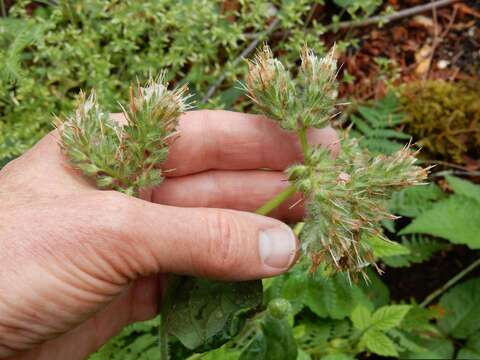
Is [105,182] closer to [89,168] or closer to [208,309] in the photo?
[89,168]

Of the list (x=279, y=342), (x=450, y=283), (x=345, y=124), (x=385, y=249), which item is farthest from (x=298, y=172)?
(x=345, y=124)

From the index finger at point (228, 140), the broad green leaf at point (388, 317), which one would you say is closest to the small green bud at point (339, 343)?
the broad green leaf at point (388, 317)

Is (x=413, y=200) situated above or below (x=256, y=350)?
above

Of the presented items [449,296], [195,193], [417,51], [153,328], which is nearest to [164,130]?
[195,193]

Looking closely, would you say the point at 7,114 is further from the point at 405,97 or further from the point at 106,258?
the point at 405,97

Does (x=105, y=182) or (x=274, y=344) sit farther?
(x=274, y=344)
